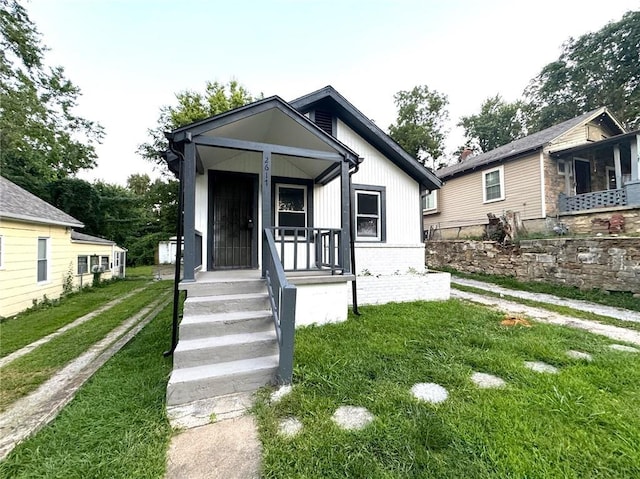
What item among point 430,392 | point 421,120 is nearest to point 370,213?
point 430,392

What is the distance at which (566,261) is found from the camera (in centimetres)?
747

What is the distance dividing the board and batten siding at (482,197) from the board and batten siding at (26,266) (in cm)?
1619

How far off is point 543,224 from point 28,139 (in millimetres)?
19530

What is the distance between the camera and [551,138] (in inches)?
417

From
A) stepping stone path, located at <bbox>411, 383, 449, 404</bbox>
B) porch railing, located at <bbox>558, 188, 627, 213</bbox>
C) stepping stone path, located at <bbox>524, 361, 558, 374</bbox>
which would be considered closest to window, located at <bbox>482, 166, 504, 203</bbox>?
porch railing, located at <bbox>558, 188, 627, 213</bbox>

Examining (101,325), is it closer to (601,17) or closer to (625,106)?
(625,106)

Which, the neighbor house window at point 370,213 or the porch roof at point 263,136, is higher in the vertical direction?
the porch roof at point 263,136

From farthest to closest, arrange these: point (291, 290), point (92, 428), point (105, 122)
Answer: point (105, 122) → point (291, 290) → point (92, 428)

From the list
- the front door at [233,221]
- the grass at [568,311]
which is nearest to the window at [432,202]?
the grass at [568,311]

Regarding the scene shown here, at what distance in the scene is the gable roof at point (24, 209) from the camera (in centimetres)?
654

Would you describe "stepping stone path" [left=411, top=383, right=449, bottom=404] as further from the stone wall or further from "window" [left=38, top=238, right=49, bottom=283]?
"window" [left=38, top=238, right=49, bottom=283]

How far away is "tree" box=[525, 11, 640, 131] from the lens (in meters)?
17.7

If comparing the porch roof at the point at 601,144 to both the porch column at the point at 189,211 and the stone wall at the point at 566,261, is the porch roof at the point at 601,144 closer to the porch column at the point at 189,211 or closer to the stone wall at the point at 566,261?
the stone wall at the point at 566,261

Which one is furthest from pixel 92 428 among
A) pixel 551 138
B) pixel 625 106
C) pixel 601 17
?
pixel 601 17
